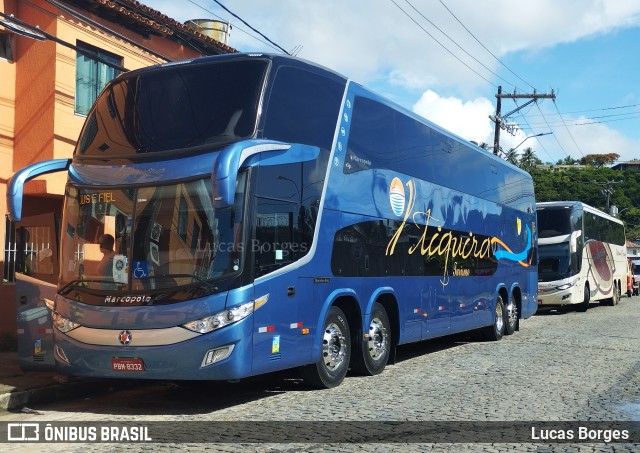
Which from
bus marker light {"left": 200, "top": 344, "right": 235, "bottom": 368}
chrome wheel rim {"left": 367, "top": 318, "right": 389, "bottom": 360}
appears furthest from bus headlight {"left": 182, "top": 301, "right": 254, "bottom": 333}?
chrome wheel rim {"left": 367, "top": 318, "right": 389, "bottom": 360}

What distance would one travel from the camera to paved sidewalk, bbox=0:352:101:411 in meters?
8.94

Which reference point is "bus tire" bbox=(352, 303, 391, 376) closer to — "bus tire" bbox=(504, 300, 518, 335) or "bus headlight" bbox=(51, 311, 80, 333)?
"bus headlight" bbox=(51, 311, 80, 333)

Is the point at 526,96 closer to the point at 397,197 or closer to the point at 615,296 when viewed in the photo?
the point at 615,296

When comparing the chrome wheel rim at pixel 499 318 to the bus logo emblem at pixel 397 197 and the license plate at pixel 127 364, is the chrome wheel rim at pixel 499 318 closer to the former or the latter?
the bus logo emblem at pixel 397 197

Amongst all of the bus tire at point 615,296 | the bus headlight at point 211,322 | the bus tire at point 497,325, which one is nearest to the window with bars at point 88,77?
the bus headlight at point 211,322

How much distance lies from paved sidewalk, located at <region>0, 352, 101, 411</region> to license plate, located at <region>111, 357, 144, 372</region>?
1489 mm

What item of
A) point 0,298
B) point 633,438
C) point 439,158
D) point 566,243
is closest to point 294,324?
point 633,438

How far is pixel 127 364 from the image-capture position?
27.2 feet

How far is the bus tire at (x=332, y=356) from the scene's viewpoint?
9.86 meters

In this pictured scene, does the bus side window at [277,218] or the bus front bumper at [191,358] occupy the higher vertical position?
the bus side window at [277,218]

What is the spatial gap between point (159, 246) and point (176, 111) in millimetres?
1698

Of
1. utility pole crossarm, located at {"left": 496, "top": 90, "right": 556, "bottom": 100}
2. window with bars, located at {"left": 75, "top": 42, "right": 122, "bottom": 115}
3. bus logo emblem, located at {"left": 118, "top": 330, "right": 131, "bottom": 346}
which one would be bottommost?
bus logo emblem, located at {"left": 118, "top": 330, "right": 131, "bottom": 346}

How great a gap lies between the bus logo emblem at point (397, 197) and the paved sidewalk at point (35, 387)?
16.6 ft

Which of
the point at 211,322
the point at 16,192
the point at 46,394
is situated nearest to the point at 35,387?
the point at 46,394
